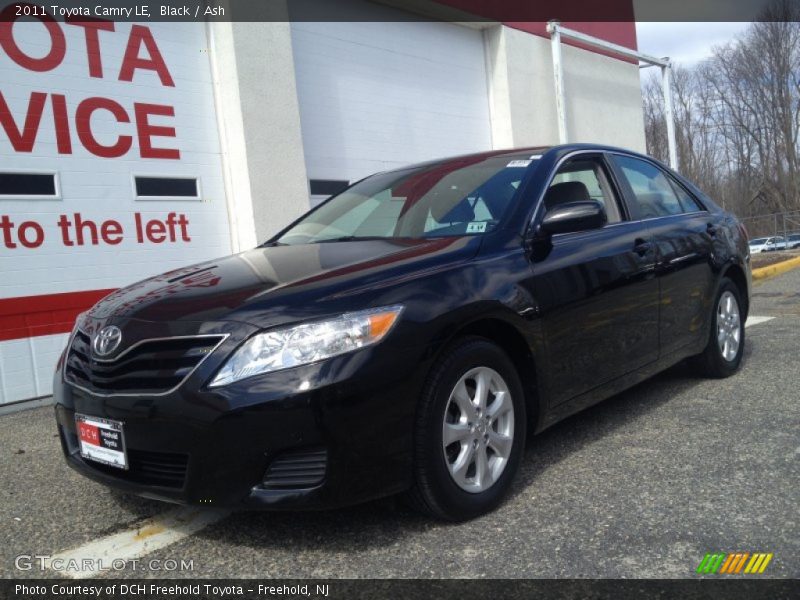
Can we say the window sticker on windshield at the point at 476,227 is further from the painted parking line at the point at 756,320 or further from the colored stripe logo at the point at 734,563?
the painted parking line at the point at 756,320

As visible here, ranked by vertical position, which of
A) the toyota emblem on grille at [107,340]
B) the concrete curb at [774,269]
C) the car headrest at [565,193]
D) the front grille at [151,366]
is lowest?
the concrete curb at [774,269]

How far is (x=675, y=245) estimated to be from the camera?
4336 millimetres

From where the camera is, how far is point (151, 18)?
7559 millimetres

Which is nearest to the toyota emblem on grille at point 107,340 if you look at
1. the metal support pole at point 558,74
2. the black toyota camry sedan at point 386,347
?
the black toyota camry sedan at point 386,347

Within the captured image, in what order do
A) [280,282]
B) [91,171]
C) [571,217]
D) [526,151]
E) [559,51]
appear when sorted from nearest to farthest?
1. [280,282]
2. [571,217]
3. [526,151]
4. [91,171]
5. [559,51]

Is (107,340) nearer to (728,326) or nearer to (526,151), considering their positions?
(526,151)

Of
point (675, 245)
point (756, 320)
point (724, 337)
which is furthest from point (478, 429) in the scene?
point (756, 320)

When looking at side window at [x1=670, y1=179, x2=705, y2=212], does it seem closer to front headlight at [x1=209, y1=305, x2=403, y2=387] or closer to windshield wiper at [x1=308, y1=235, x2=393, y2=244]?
windshield wiper at [x1=308, y1=235, x2=393, y2=244]

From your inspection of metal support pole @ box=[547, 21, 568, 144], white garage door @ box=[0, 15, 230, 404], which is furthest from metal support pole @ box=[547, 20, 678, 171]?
white garage door @ box=[0, 15, 230, 404]

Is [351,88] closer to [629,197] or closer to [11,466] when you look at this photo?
[629,197]

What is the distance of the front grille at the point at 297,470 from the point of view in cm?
246

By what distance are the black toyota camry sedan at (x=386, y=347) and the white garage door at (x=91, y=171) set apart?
3.44 m

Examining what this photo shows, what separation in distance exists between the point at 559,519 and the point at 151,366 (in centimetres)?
168

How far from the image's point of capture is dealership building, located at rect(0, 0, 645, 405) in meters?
6.47
